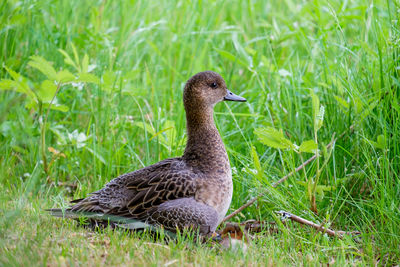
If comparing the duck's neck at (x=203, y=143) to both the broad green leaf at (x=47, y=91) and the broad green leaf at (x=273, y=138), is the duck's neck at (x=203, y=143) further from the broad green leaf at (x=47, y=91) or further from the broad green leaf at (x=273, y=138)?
the broad green leaf at (x=47, y=91)

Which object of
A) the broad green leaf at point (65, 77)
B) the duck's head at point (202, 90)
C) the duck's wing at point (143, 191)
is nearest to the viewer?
the duck's wing at point (143, 191)

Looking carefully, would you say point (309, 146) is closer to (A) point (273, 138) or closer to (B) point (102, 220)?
(A) point (273, 138)

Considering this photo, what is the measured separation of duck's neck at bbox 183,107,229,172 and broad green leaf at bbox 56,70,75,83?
116cm

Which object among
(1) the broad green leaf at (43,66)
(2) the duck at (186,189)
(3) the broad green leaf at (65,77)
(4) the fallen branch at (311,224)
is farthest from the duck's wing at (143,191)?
(1) the broad green leaf at (43,66)

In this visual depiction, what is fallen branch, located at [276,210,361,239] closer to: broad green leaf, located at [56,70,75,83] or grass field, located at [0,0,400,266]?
grass field, located at [0,0,400,266]

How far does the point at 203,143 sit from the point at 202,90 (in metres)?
0.45

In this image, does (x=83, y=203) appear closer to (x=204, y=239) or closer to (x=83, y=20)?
(x=204, y=239)

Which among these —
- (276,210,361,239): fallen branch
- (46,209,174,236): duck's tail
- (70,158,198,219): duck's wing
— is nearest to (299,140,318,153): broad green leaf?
(276,210,361,239): fallen branch

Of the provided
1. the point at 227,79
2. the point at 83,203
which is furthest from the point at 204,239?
the point at 227,79

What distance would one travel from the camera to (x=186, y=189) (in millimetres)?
4152

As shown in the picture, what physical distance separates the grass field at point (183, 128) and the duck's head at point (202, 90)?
0.51m

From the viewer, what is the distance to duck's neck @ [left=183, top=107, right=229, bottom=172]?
438 cm

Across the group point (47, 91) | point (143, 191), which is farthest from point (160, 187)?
point (47, 91)

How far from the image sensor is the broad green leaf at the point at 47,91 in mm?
4977
